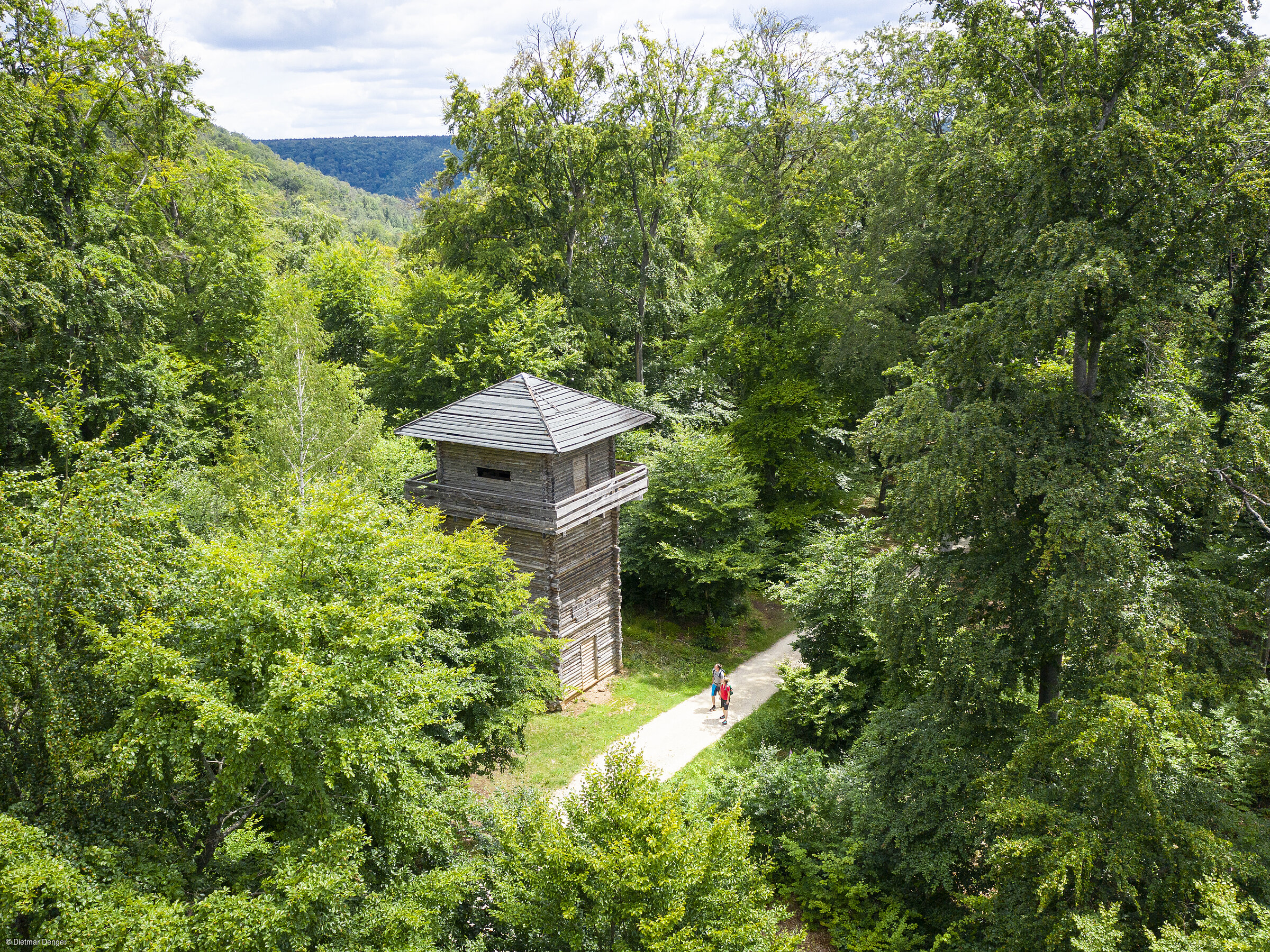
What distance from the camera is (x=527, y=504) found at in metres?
18.9

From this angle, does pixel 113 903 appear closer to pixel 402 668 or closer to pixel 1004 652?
pixel 402 668

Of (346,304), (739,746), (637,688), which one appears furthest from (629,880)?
(346,304)

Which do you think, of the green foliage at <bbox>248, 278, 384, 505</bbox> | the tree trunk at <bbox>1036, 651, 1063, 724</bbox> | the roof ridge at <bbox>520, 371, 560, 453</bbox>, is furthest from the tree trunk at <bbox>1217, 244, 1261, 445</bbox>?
the green foliage at <bbox>248, 278, 384, 505</bbox>

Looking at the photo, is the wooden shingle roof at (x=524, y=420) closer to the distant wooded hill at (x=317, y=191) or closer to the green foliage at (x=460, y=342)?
the green foliage at (x=460, y=342)

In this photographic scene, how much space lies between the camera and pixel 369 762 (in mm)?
8203

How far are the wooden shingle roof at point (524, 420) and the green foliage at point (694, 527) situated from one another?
450 centimetres

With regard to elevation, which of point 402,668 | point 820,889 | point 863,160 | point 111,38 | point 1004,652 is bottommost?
point 820,889

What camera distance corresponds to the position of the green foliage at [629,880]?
8328mm

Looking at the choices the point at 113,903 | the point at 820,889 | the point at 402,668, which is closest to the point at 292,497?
the point at 402,668

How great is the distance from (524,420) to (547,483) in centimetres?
168

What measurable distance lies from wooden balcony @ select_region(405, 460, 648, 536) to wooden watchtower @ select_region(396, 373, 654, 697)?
27 mm

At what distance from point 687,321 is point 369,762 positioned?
2740 cm

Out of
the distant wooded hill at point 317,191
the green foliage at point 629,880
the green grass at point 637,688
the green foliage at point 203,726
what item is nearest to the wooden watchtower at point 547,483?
the green grass at point 637,688

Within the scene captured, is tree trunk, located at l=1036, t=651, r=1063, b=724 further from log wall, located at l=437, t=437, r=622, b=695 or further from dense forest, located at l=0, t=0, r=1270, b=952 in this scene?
log wall, located at l=437, t=437, r=622, b=695
